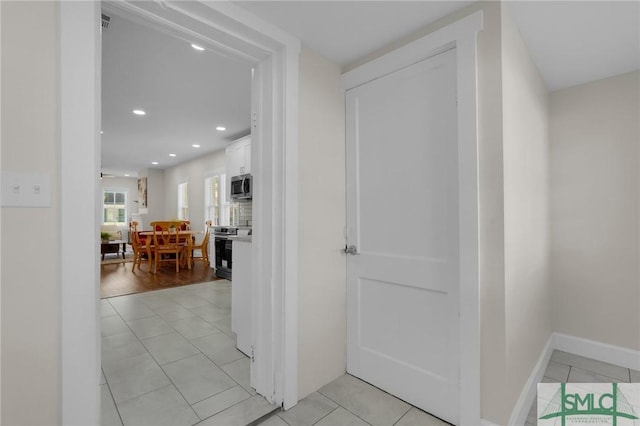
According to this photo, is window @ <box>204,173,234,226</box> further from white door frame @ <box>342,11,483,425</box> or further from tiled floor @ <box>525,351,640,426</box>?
tiled floor @ <box>525,351,640,426</box>

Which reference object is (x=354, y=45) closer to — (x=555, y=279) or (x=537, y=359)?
(x=537, y=359)

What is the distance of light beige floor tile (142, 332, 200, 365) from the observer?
8.05 ft

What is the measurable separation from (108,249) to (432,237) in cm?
848

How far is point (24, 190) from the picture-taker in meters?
1.04

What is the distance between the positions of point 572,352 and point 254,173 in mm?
3136

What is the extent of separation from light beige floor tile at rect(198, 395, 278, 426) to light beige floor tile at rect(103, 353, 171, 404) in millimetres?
593

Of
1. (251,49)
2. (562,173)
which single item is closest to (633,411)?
(562,173)

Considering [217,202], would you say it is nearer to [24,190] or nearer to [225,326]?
[225,326]

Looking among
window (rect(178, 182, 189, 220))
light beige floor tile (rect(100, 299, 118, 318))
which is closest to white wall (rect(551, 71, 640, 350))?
light beige floor tile (rect(100, 299, 118, 318))

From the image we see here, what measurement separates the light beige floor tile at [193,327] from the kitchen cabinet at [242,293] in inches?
21.7

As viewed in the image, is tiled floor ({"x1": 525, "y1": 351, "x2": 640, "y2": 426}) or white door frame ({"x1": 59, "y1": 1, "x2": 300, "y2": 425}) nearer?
white door frame ({"x1": 59, "y1": 1, "x2": 300, "y2": 425})

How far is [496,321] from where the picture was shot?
1.51m

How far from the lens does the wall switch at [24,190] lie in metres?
1.01

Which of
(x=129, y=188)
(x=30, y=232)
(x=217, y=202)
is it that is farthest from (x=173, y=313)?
(x=129, y=188)
